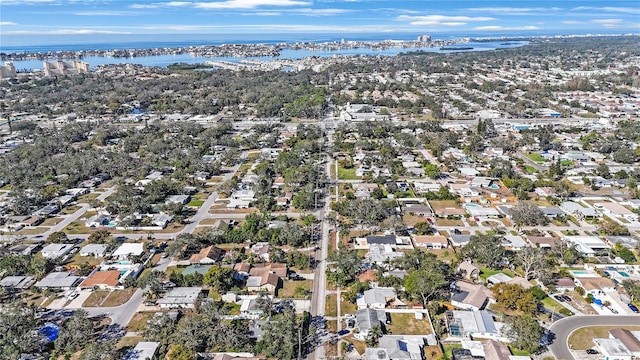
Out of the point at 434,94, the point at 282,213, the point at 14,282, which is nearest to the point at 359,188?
the point at 282,213

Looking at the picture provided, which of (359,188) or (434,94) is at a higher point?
(434,94)

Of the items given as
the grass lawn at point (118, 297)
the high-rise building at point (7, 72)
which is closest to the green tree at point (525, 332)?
the grass lawn at point (118, 297)

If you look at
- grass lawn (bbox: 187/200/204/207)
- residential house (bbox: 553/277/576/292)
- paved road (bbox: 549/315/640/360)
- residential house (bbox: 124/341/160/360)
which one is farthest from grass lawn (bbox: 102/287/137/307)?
residential house (bbox: 553/277/576/292)

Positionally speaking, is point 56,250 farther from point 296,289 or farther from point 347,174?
point 347,174

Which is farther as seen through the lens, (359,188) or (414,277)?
(359,188)

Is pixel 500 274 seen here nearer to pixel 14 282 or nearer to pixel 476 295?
pixel 476 295

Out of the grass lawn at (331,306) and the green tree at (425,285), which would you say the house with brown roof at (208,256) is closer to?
the grass lawn at (331,306)

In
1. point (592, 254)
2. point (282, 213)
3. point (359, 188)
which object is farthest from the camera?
point (359, 188)

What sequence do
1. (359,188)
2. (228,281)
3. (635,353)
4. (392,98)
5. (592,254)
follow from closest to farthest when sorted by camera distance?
(635,353) → (228,281) → (592,254) → (359,188) → (392,98)
